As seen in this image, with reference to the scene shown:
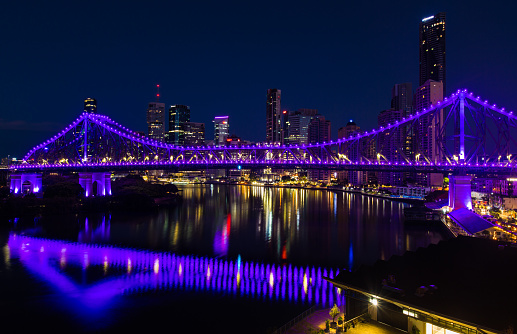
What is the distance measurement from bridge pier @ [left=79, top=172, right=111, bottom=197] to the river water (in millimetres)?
13367

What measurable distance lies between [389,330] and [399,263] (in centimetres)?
415

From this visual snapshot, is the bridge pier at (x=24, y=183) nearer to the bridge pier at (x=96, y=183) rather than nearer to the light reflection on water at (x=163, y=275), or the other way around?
the bridge pier at (x=96, y=183)

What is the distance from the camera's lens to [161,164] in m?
51.1

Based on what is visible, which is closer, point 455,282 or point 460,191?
point 455,282

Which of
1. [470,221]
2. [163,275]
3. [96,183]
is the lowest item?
[163,275]

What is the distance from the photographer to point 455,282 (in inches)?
476

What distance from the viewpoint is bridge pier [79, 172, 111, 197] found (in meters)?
57.5

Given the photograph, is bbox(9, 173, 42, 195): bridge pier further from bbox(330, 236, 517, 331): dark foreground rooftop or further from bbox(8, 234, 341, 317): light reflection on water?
bbox(330, 236, 517, 331): dark foreground rooftop

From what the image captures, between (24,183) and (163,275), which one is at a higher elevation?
(24,183)

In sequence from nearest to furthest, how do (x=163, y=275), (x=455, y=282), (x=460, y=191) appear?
(x=455, y=282)
(x=163, y=275)
(x=460, y=191)

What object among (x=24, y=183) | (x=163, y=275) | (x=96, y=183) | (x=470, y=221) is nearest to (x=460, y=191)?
(x=470, y=221)

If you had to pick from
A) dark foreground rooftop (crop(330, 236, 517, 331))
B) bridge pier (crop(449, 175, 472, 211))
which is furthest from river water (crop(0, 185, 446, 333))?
bridge pier (crop(449, 175, 472, 211))

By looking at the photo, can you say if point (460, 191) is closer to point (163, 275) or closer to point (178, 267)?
point (178, 267)

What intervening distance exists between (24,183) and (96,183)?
12.2 metres
